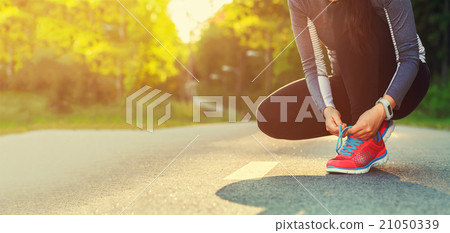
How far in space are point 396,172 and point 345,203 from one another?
964 mm

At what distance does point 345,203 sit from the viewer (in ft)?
6.43

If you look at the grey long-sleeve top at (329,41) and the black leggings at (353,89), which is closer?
the grey long-sleeve top at (329,41)

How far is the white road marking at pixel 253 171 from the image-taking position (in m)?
2.77

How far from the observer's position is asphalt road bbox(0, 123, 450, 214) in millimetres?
1963

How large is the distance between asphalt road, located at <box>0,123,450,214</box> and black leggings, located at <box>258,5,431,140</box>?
0.25 meters

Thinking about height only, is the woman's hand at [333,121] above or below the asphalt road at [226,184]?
above

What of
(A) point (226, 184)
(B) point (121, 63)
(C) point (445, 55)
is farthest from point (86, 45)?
(C) point (445, 55)

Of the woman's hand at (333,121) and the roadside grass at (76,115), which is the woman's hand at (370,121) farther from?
the roadside grass at (76,115)

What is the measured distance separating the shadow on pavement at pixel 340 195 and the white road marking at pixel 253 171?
17cm

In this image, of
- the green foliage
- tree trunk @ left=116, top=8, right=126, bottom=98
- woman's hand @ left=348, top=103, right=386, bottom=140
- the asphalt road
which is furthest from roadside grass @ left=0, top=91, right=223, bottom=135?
woman's hand @ left=348, top=103, right=386, bottom=140

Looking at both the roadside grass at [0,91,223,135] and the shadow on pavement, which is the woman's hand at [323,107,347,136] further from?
the roadside grass at [0,91,223,135]

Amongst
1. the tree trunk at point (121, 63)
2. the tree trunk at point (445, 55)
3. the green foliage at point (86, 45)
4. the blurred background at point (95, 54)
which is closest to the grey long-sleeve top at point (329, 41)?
the blurred background at point (95, 54)

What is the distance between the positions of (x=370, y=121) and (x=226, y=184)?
0.80 metres

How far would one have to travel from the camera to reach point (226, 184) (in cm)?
250
